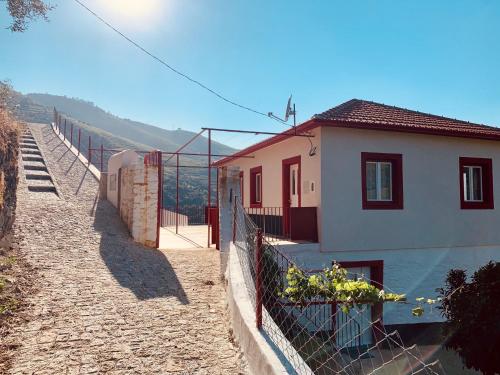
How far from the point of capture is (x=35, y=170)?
1393 centimetres

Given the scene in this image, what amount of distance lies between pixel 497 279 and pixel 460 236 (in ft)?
11.8

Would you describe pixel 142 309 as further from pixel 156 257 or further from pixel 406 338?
pixel 406 338

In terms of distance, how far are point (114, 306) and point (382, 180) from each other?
7.17 m

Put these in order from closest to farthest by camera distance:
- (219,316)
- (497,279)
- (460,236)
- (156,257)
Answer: (219,316) → (497,279) → (156,257) → (460,236)

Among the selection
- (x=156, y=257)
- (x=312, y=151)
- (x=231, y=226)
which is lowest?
(x=156, y=257)

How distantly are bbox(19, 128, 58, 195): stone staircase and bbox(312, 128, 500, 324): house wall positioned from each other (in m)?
8.24

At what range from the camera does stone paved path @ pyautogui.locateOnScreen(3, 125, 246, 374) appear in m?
4.00

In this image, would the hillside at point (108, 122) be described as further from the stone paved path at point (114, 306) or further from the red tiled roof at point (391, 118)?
the stone paved path at point (114, 306)

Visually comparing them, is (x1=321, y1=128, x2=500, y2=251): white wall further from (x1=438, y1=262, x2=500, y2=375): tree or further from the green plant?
the green plant

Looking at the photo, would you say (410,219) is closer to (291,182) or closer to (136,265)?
(291,182)

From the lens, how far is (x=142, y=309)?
5211mm

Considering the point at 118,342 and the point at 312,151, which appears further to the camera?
the point at 312,151

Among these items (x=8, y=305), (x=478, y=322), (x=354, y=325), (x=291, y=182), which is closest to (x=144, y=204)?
(x=8, y=305)

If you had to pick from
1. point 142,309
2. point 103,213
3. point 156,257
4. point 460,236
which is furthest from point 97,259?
point 460,236
